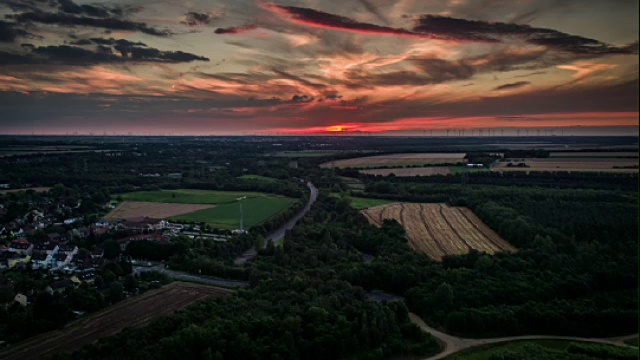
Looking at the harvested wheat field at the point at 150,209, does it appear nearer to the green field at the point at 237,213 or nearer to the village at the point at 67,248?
the village at the point at 67,248

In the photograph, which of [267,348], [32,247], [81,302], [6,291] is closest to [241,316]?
[267,348]

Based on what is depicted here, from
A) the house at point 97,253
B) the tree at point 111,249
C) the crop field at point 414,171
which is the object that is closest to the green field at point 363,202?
the crop field at point 414,171

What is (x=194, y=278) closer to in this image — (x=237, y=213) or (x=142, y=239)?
(x=142, y=239)

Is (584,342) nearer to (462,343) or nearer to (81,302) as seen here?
(462,343)

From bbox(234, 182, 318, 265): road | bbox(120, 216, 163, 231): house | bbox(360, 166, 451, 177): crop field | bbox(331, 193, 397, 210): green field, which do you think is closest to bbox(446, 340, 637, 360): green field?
bbox(234, 182, 318, 265): road

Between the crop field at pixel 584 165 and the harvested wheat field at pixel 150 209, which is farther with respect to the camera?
the crop field at pixel 584 165
